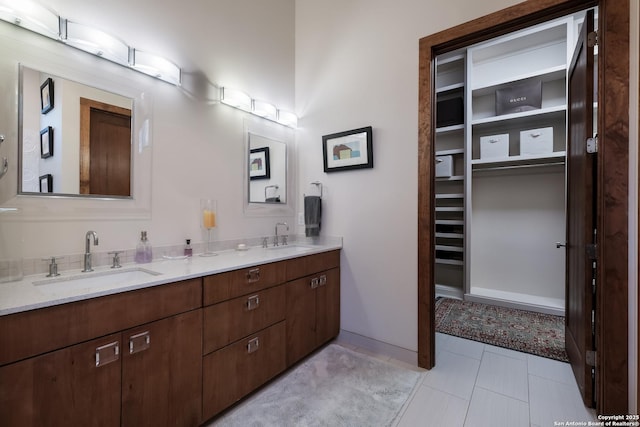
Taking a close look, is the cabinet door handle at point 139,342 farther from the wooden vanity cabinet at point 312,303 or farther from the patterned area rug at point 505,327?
the patterned area rug at point 505,327

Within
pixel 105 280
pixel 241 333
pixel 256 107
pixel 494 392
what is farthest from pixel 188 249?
pixel 494 392

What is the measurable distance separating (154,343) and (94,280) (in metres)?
0.48

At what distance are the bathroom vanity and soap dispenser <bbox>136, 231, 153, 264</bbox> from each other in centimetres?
10

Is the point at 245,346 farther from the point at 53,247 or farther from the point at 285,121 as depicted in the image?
the point at 285,121

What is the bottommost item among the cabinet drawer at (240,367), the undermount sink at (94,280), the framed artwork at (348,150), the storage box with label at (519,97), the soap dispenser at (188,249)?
the cabinet drawer at (240,367)

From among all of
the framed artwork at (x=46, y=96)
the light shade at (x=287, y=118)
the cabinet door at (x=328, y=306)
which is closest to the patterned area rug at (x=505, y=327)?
the cabinet door at (x=328, y=306)

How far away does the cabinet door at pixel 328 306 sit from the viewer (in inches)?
88.4

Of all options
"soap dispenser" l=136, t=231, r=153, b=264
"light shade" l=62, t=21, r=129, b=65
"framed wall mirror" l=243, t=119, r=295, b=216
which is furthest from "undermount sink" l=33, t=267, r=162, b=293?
"light shade" l=62, t=21, r=129, b=65

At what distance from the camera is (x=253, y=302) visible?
1688 mm

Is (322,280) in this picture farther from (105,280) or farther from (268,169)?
(105,280)

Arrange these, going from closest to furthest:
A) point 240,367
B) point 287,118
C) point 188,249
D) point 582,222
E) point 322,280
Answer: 1. point 240,367
2. point 582,222
3. point 188,249
4. point 322,280
5. point 287,118

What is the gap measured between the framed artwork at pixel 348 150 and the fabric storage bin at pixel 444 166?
1.70m

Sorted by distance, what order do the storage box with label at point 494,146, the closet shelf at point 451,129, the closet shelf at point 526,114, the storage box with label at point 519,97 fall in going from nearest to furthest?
the closet shelf at point 526,114
the storage box with label at point 519,97
the storage box with label at point 494,146
the closet shelf at point 451,129

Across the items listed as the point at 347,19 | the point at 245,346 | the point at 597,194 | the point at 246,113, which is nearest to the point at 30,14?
the point at 246,113
